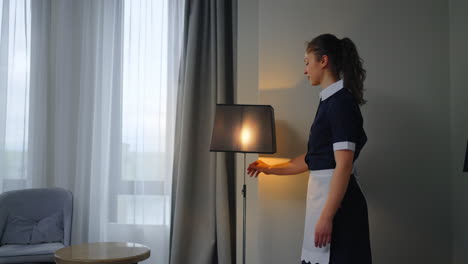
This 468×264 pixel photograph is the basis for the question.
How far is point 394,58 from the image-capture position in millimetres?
2336

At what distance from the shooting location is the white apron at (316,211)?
164 centimetres

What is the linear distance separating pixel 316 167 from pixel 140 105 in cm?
175

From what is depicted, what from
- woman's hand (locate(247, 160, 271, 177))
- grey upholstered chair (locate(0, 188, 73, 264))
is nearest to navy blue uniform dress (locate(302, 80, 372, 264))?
woman's hand (locate(247, 160, 271, 177))

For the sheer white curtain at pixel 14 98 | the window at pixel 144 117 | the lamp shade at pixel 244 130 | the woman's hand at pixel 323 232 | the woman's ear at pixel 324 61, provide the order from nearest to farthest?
the woman's hand at pixel 323 232, the woman's ear at pixel 324 61, the lamp shade at pixel 244 130, the window at pixel 144 117, the sheer white curtain at pixel 14 98

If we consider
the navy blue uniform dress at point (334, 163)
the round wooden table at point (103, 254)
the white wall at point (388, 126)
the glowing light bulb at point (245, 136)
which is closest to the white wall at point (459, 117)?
the white wall at point (388, 126)

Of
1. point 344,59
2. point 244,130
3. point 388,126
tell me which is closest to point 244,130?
point 244,130

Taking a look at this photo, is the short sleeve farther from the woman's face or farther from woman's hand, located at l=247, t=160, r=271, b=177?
woman's hand, located at l=247, t=160, r=271, b=177

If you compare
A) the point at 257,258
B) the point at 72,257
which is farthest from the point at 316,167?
the point at 72,257

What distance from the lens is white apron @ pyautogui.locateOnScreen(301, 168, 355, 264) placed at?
5.39 ft

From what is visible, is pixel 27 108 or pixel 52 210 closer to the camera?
pixel 52 210

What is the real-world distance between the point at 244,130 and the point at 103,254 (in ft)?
3.18

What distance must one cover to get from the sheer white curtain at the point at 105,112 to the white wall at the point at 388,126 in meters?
1.00

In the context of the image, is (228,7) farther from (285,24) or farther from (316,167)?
(316,167)

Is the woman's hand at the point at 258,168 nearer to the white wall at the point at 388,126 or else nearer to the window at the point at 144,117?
the white wall at the point at 388,126
